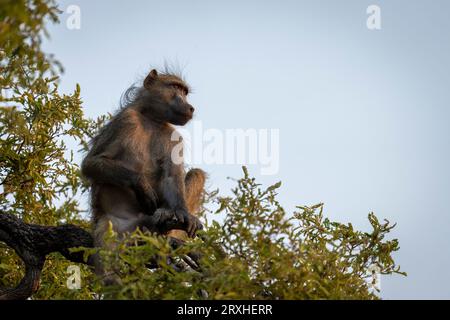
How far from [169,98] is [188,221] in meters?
1.93

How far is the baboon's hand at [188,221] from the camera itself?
7.57 meters

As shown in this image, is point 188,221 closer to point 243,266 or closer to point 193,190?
point 193,190

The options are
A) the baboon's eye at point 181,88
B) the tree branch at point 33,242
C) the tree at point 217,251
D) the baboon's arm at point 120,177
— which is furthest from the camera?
the baboon's eye at point 181,88

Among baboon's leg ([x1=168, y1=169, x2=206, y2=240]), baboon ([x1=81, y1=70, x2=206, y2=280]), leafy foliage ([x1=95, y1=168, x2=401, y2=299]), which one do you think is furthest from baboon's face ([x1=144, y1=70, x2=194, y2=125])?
leafy foliage ([x1=95, y1=168, x2=401, y2=299])

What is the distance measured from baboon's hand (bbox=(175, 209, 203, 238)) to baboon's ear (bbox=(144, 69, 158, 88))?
6.91 ft

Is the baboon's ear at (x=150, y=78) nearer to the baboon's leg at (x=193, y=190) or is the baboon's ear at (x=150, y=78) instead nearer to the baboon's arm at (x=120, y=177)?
the baboon's leg at (x=193, y=190)

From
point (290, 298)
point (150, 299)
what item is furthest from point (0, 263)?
point (290, 298)

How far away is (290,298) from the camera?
4.57 meters


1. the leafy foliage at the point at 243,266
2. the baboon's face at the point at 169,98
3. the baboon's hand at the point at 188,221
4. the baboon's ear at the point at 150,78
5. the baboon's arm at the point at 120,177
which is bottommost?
the leafy foliage at the point at 243,266

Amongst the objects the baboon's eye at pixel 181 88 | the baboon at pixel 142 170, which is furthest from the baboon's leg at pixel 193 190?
the baboon's eye at pixel 181 88

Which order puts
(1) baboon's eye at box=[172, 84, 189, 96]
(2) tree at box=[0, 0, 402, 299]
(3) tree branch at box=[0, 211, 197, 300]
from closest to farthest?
(2) tree at box=[0, 0, 402, 299]
(3) tree branch at box=[0, 211, 197, 300]
(1) baboon's eye at box=[172, 84, 189, 96]

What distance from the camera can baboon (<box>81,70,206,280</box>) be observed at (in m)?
7.59

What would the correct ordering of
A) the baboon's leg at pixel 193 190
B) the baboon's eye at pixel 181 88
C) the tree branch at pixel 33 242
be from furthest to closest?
the baboon's eye at pixel 181 88 < the baboon's leg at pixel 193 190 < the tree branch at pixel 33 242

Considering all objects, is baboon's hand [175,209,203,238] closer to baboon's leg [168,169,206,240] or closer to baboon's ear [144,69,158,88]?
baboon's leg [168,169,206,240]
